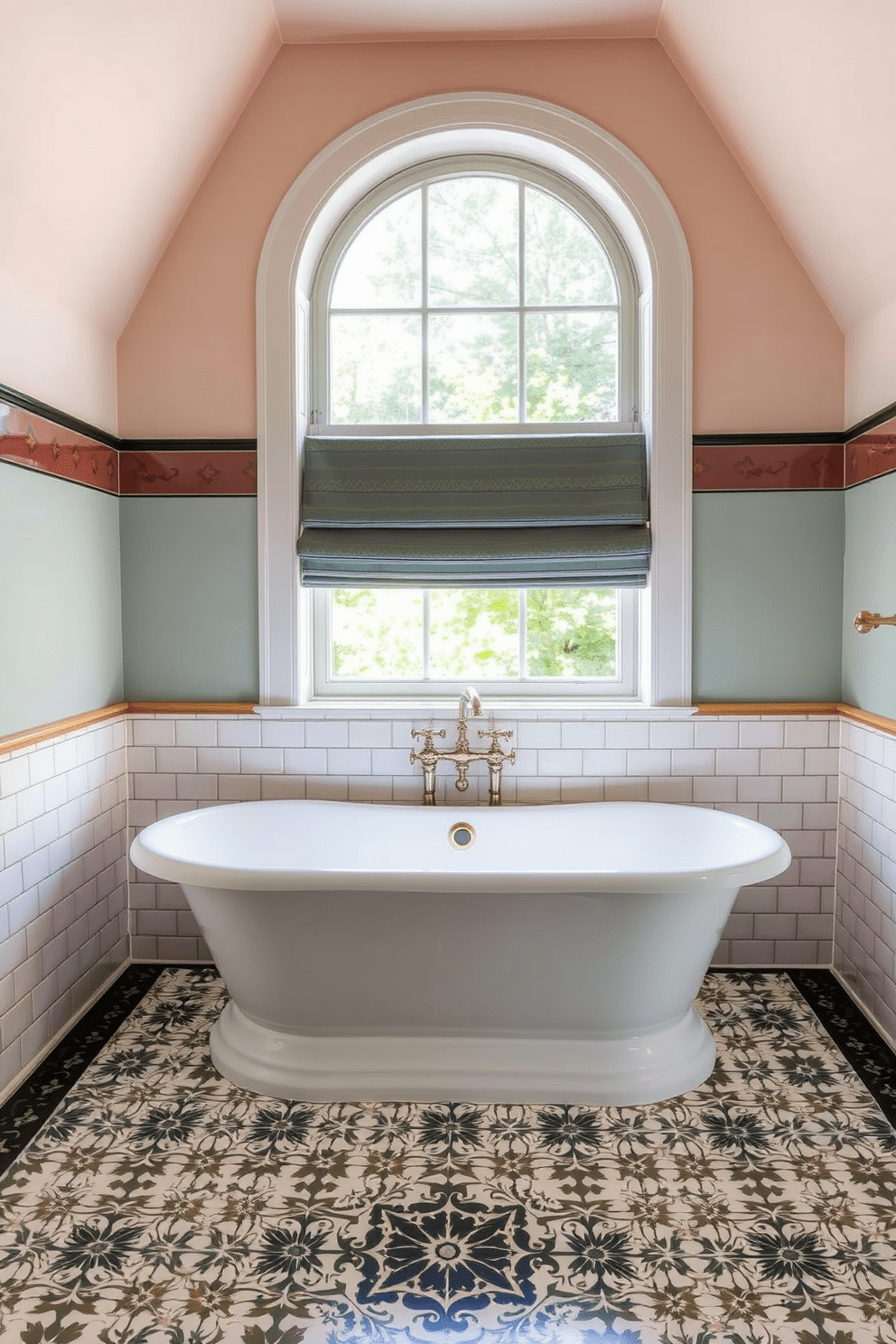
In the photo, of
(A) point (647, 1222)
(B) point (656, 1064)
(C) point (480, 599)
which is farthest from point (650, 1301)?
(C) point (480, 599)

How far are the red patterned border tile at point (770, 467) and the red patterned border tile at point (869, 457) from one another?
0.06m

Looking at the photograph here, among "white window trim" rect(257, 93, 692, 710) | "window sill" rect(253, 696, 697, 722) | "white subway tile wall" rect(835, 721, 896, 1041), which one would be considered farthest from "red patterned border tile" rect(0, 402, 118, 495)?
"white subway tile wall" rect(835, 721, 896, 1041)

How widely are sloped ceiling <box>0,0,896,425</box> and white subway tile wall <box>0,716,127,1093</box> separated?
4.39 ft

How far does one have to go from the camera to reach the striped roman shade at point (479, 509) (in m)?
2.97

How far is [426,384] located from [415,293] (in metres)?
0.33

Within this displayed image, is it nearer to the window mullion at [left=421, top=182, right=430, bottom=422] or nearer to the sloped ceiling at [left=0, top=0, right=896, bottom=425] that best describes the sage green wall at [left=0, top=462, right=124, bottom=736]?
the sloped ceiling at [left=0, top=0, right=896, bottom=425]

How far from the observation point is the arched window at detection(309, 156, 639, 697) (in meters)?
3.12

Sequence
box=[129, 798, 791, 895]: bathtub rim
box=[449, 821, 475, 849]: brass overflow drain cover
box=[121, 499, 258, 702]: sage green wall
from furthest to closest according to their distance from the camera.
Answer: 1. box=[121, 499, 258, 702]: sage green wall
2. box=[449, 821, 475, 849]: brass overflow drain cover
3. box=[129, 798, 791, 895]: bathtub rim

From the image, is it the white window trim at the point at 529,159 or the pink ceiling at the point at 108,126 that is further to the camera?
the white window trim at the point at 529,159

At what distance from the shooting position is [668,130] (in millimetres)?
2871

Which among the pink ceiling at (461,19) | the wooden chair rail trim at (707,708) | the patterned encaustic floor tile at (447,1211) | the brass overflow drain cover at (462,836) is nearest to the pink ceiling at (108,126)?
the pink ceiling at (461,19)

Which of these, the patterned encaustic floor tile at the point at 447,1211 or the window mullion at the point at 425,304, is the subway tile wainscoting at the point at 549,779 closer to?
the patterned encaustic floor tile at the point at 447,1211

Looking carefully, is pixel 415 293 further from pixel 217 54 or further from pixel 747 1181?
pixel 747 1181

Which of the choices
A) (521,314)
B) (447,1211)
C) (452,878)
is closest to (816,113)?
(521,314)
